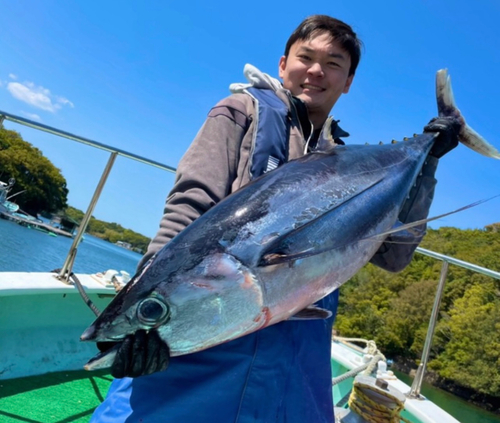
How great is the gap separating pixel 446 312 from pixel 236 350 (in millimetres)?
52769

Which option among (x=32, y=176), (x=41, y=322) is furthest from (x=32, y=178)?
(x=41, y=322)

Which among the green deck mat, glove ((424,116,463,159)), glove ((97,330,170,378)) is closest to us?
glove ((97,330,170,378))

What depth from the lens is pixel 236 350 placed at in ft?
3.98

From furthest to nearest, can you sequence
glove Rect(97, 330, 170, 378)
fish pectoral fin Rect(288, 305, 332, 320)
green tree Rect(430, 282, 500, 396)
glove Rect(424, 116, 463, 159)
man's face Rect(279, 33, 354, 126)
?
green tree Rect(430, 282, 500, 396)
glove Rect(424, 116, 463, 159)
man's face Rect(279, 33, 354, 126)
fish pectoral fin Rect(288, 305, 332, 320)
glove Rect(97, 330, 170, 378)

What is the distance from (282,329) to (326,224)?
0.38 meters

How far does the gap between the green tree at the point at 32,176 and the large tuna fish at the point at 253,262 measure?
4769cm

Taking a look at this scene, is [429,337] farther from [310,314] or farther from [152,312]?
[152,312]

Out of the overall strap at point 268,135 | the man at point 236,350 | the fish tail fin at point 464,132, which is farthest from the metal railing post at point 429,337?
the overall strap at point 268,135

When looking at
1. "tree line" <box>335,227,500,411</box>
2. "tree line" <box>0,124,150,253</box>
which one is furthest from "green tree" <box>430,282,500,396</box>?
"tree line" <box>0,124,150,253</box>

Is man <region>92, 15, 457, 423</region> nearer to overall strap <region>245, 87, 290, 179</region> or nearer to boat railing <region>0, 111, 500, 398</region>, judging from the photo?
overall strap <region>245, 87, 290, 179</region>

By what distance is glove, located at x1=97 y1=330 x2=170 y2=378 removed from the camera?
96 cm

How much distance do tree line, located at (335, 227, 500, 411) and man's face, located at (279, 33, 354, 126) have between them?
42260 mm

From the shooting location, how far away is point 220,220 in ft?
3.63

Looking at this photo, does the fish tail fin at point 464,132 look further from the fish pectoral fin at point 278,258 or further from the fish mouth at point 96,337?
the fish mouth at point 96,337
